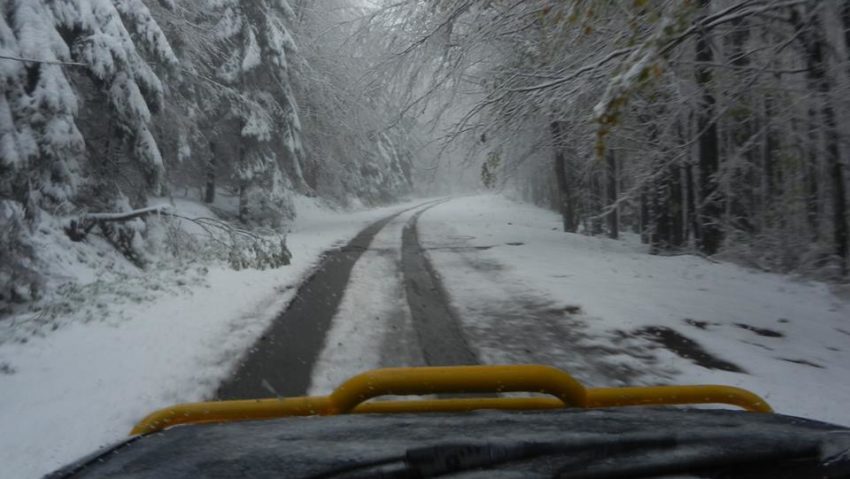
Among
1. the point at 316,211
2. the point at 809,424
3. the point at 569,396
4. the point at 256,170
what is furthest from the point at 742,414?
the point at 316,211

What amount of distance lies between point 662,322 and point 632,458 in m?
5.46

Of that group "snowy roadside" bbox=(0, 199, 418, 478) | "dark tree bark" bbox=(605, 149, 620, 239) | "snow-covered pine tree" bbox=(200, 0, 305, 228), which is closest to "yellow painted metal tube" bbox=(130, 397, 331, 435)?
"snowy roadside" bbox=(0, 199, 418, 478)

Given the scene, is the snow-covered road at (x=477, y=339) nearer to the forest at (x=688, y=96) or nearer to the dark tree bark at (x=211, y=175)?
the forest at (x=688, y=96)

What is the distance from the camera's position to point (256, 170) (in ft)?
59.0

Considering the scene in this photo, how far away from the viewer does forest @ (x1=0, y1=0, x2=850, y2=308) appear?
253 inches

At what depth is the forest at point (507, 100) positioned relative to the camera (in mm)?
6422

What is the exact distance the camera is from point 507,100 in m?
7.67

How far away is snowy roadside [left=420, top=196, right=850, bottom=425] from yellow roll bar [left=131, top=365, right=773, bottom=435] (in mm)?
2468

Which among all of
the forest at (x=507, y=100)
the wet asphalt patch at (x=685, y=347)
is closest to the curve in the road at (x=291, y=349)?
the forest at (x=507, y=100)

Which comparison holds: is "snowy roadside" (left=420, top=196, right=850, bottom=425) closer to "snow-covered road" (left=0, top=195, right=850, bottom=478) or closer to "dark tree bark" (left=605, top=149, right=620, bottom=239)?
"snow-covered road" (left=0, top=195, right=850, bottom=478)

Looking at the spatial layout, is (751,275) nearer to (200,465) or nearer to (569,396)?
Answer: (569,396)

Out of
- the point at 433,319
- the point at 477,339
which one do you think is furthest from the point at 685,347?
the point at 433,319

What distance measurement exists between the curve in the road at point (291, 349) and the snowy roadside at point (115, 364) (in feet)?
0.56

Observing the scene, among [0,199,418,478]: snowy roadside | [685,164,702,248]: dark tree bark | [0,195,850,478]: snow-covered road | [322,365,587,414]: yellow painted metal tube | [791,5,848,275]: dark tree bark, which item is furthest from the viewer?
[685,164,702,248]: dark tree bark
